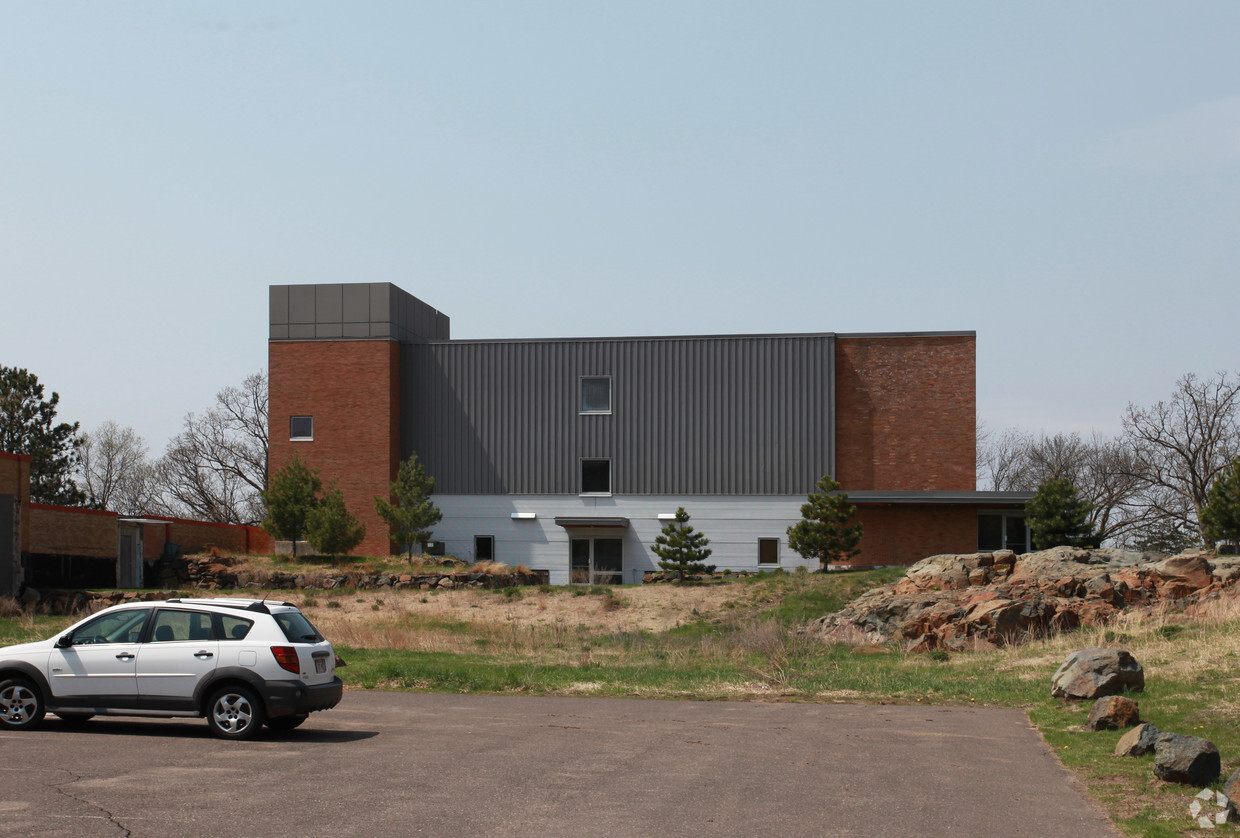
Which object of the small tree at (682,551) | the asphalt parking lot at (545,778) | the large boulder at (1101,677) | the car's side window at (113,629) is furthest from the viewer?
the small tree at (682,551)

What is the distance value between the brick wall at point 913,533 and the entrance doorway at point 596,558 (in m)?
9.64

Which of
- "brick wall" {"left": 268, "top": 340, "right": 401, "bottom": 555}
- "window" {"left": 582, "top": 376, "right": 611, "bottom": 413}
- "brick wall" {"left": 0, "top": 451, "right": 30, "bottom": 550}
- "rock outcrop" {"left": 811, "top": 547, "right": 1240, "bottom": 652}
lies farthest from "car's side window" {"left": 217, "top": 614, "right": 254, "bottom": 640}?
"window" {"left": 582, "top": 376, "right": 611, "bottom": 413}

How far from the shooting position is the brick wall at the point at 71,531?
126 ft

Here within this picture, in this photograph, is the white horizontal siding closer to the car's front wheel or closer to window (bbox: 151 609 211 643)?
window (bbox: 151 609 211 643)

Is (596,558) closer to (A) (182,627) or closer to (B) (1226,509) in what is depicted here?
(B) (1226,509)

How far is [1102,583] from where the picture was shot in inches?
1196

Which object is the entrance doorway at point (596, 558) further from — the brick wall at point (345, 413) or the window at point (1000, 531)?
the window at point (1000, 531)

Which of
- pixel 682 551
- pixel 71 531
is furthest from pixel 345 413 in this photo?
pixel 682 551

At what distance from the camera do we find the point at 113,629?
14.4 m

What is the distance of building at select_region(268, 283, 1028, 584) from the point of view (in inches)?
1951

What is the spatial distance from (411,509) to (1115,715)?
33.9 m

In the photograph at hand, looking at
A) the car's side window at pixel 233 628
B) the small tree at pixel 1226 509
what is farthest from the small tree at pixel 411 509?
the car's side window at pixel 233 628

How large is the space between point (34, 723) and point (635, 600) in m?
25.0

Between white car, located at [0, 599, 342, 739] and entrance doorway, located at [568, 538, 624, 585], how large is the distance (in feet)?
117
